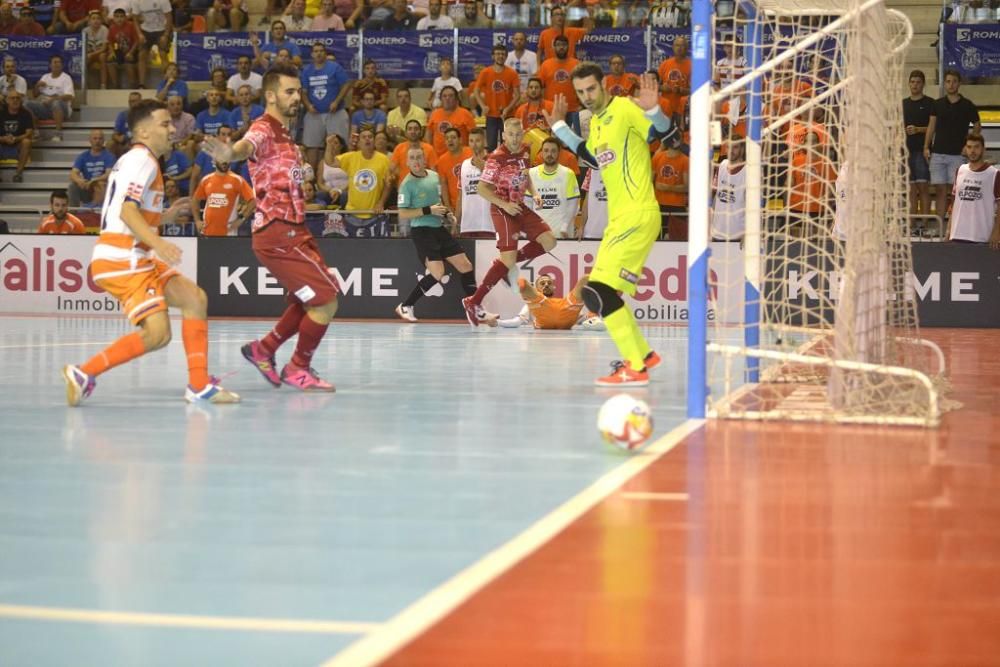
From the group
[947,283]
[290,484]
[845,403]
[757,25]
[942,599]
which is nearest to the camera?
[942,599]

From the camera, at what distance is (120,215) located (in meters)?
8.22

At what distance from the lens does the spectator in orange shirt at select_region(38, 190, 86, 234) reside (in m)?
19.6

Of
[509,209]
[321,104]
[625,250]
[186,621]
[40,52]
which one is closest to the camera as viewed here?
[186,621]

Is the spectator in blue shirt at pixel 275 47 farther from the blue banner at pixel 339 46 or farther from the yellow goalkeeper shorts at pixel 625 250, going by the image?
the yellow goalkeeper shorts at pixel 625 250

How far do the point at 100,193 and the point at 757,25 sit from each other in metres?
14.2

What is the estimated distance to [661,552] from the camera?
14.5 feet

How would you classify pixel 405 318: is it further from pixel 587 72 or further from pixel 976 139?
pixel 587 72

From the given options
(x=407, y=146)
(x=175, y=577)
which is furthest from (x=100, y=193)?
(x=175, y=577)

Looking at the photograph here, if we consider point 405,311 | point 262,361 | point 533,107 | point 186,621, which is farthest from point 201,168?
point 186,621

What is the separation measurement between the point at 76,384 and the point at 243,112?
43.9 ft

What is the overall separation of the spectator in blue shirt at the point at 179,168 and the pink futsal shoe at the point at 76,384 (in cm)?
1262

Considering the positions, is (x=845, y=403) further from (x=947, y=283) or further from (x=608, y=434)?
(x=947, y=283)

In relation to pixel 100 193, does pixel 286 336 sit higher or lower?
lower

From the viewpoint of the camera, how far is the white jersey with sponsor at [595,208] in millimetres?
18406
